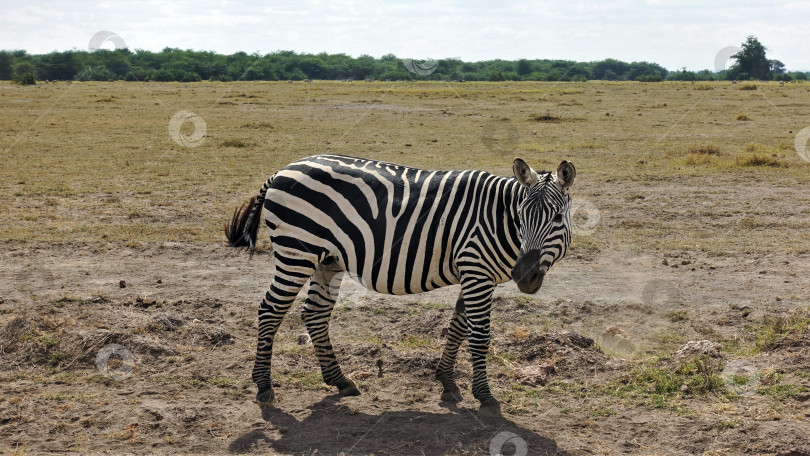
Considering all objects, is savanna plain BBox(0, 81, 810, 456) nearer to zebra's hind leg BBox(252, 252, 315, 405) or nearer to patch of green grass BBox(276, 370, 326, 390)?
patch of green grass BBox(276, 370, 326, 390)

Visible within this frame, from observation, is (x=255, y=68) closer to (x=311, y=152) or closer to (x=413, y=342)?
(x=311, y=152)

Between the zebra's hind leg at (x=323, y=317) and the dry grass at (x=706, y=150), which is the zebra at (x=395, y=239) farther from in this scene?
the dry grass at (x=706, y=150)

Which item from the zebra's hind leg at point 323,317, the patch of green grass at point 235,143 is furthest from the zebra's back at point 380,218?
the patch of green grass at point 235,143

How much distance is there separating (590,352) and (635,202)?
8.37 m

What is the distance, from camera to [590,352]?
691 centimetres

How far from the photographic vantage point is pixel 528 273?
5195 mm

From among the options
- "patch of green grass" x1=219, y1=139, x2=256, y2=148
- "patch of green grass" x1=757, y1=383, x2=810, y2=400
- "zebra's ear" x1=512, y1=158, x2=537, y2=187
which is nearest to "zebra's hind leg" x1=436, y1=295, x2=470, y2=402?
"zebra's ear" x1=512, y1=158, x2=537, y2=187

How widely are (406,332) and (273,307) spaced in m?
1.90

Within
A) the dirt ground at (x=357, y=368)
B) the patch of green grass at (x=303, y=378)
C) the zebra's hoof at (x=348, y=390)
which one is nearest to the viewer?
the dirt ground at (x=357, y=368)

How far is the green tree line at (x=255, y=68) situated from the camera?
70.0 meters

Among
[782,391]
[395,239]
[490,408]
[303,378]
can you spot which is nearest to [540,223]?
[395,239]

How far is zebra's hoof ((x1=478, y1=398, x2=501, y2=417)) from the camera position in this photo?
228 inches

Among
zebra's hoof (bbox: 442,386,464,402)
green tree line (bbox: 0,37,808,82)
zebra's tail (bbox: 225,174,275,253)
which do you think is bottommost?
zebra's hoof (bbox: 442,386,464,402)

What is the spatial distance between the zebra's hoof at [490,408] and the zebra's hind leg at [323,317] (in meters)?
1.11
